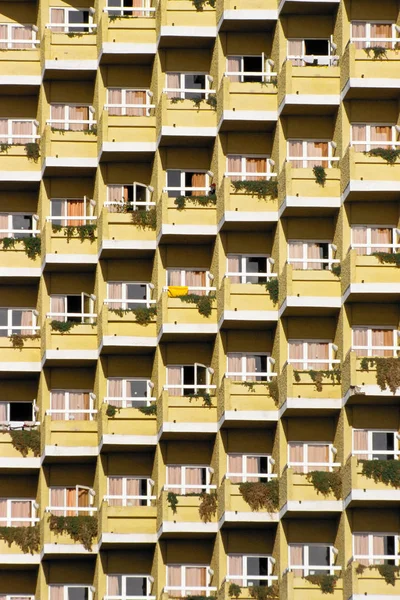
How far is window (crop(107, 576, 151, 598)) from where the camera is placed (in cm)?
13812

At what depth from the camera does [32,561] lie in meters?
138

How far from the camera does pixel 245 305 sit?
138500 millimetres

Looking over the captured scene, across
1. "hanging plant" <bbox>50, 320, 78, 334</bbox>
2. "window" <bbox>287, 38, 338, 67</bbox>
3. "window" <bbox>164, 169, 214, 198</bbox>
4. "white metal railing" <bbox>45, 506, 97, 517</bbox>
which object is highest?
"window" <bbox>287, 38, 338, 67</bbox>

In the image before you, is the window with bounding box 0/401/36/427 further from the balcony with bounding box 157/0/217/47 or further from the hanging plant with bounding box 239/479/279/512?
the balcony with bounding box 157/0/217/47

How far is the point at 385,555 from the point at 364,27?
929 inches

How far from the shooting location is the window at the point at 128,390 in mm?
140000

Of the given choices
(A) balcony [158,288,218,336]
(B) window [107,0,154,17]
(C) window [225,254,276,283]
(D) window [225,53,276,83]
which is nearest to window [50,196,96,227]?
(A) balcony [158,288,218,336]

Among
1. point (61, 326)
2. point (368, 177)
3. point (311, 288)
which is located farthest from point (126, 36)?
point (311, 288)

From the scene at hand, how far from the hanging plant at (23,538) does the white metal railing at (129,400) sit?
671 centimetres

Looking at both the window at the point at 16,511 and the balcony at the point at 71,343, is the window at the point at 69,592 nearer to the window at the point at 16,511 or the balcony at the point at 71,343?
the window at the point at 16,511

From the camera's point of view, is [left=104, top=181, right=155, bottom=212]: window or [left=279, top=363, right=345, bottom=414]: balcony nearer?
[left=279, top=363, right=345, bottom=414]: balcony

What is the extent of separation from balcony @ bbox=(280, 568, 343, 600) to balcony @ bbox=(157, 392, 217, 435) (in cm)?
763

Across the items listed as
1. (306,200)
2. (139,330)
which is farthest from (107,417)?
(306,200)

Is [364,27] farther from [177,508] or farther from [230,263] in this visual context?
[177,508]
